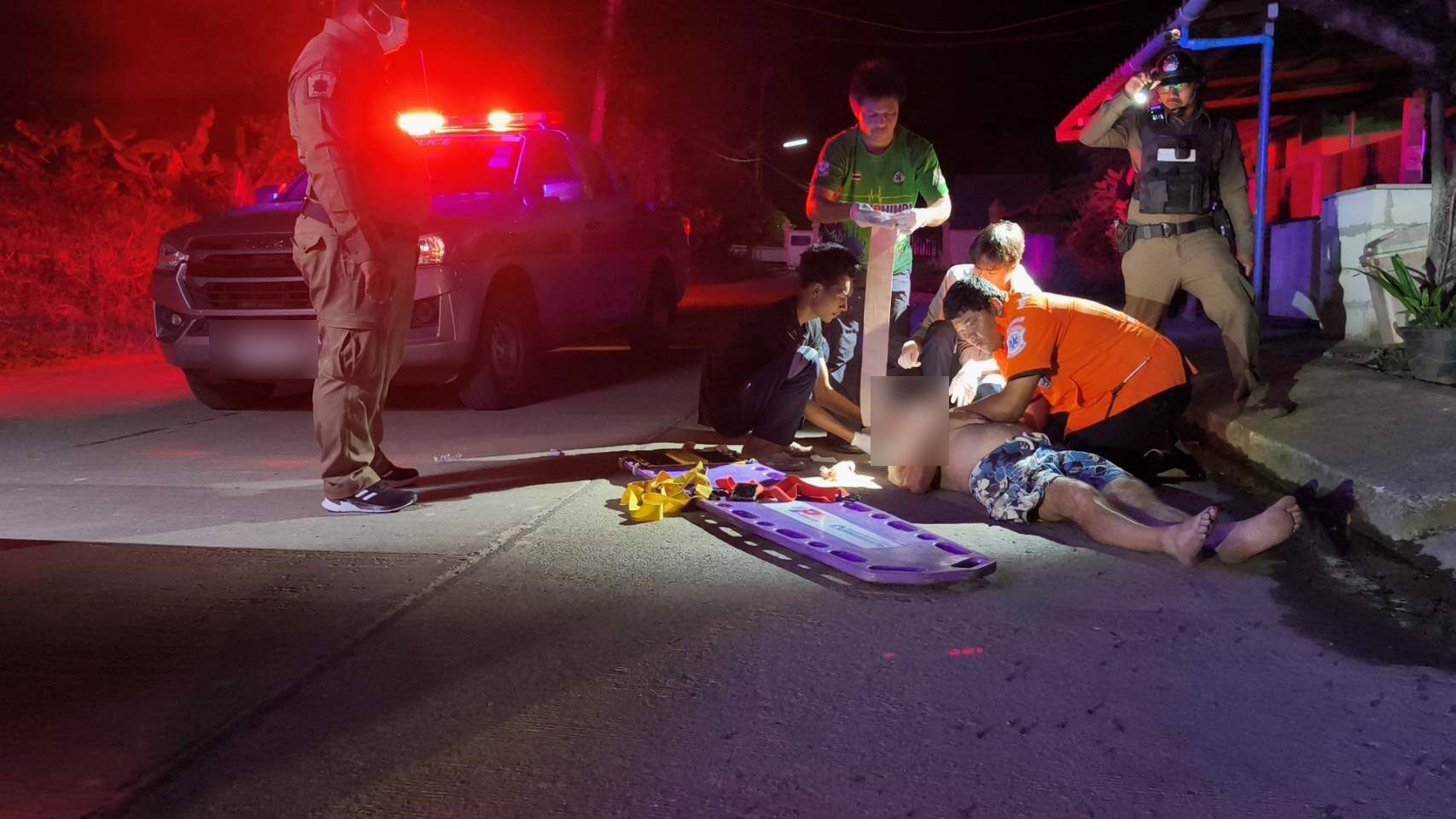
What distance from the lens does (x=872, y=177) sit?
7012mm

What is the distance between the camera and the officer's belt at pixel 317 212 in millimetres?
5438

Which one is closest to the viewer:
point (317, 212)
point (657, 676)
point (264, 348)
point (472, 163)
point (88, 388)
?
point (657, 676)

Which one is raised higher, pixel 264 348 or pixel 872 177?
pixel 872 177

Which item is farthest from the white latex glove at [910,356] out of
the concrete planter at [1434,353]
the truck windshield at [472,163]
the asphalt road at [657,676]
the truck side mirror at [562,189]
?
the truck windshield at [472,163]

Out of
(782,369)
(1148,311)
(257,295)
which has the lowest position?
(782,369)

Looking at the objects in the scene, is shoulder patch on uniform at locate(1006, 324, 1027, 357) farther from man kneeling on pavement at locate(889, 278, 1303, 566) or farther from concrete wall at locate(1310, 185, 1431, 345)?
concrete wall at locate(1310, 185, 1431, 345)

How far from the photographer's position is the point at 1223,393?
7695 millimetres

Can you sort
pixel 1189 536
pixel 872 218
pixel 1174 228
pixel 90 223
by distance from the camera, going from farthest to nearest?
pixel 90 223 → pixel 1174 228 → pixel 872 218 → pixel 1189 536

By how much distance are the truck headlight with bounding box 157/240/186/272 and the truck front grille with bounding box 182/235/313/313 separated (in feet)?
0.29

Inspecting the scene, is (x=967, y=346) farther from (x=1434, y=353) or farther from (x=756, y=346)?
(x=1434, y=353)

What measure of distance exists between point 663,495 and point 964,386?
1517mm

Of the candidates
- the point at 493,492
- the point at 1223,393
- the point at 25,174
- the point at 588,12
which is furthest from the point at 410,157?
the point at 588,12

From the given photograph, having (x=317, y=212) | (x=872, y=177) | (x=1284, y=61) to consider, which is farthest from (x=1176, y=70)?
(x=1284, y=61)

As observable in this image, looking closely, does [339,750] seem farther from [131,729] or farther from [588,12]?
[588,12]
